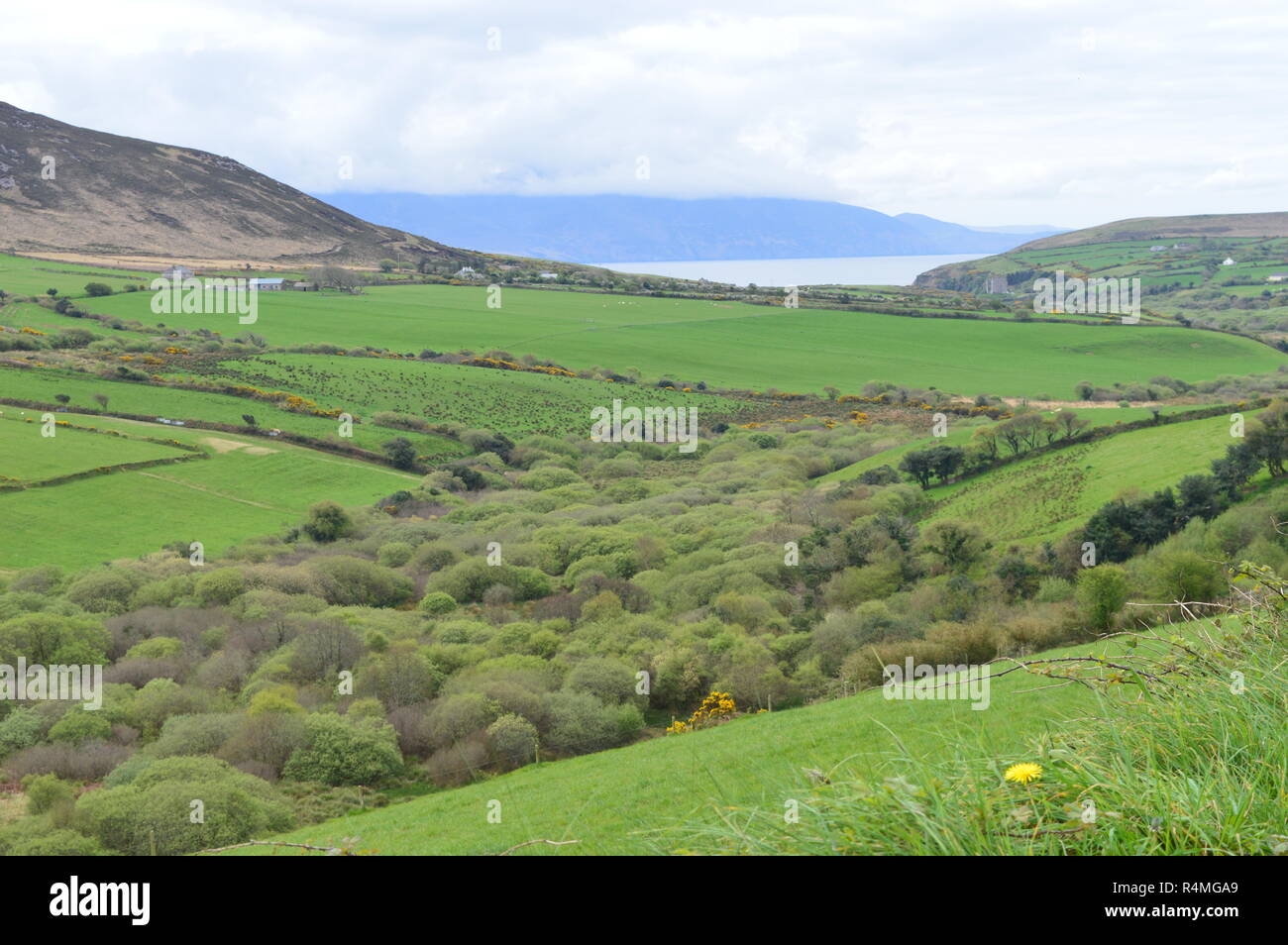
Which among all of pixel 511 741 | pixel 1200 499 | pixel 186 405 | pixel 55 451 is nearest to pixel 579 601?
pixel 511 741

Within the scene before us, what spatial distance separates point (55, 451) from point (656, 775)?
189 feet

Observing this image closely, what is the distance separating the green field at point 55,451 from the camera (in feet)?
182

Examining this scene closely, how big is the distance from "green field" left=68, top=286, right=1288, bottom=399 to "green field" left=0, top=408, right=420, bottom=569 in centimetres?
4171

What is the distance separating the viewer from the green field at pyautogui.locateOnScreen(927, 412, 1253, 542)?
1642 inches

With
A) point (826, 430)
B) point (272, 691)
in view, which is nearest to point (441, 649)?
point (272, 691)

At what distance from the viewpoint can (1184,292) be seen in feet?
611

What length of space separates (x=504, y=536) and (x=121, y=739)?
25200mm

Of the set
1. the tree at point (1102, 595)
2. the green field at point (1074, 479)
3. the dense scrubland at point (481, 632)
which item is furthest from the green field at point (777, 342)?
the tree at point (1102, 595)

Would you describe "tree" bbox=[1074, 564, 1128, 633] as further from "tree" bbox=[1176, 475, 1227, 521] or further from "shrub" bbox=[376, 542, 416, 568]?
"shrub" bbox=[376, 542, 416, 568]

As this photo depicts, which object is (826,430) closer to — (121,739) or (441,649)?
(441,649)

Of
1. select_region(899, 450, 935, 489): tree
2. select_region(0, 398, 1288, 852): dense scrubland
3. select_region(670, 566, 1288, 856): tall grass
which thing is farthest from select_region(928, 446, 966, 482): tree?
select_region(670, 566, 1288, 856): tall grass

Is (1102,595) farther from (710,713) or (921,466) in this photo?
(921,466)

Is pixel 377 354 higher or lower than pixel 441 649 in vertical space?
higher

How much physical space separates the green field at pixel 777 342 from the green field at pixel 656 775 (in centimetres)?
8462
